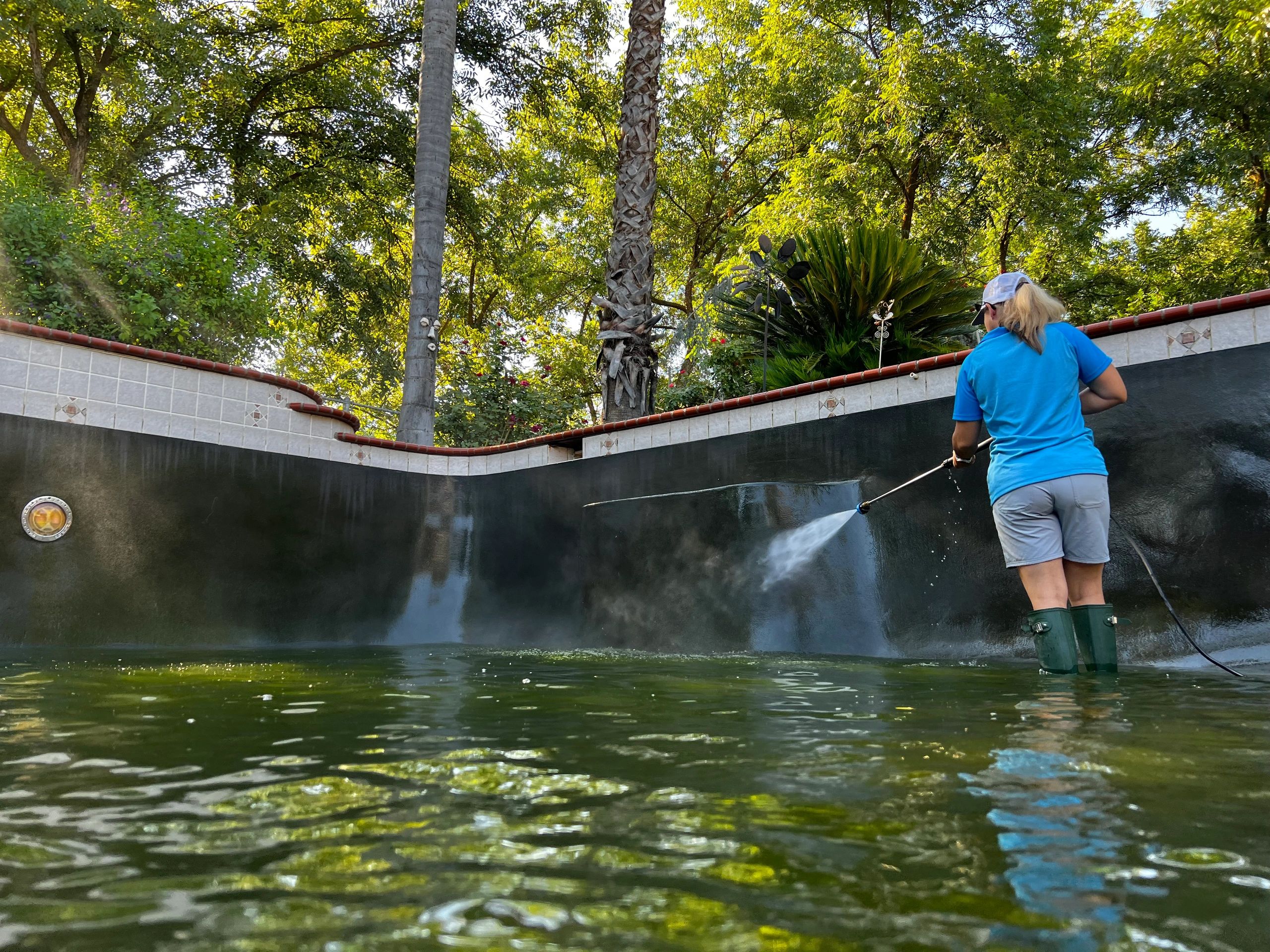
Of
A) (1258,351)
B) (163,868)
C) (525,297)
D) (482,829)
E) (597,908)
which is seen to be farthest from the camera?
(525,297)

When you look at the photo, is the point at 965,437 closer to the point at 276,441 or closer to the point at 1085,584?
the point at 1085,584

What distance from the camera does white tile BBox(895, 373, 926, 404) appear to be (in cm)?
678

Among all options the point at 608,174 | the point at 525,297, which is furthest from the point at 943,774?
the point at 525,297

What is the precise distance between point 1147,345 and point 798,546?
8.69 feet

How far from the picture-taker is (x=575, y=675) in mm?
4742

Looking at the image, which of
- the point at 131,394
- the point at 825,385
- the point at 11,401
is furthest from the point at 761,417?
the point at 11,401

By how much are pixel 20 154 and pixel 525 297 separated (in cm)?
1256

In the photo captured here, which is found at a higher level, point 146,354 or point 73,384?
point 146,354

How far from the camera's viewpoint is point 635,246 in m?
10.8

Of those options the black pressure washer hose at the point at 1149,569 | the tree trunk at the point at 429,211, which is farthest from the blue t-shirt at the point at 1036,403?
the tree trunk at the point at 429,211

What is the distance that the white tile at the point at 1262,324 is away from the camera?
5434mm

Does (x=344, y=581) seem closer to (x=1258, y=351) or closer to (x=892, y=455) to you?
(x=892, y=455)

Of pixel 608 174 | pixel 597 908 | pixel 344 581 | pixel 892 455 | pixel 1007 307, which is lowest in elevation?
pixel 597 908

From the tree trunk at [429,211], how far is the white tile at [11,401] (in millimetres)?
4564
